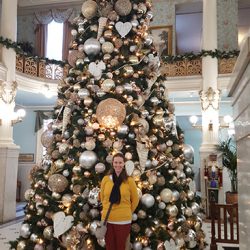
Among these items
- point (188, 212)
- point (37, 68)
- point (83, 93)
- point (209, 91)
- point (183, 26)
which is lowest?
point (188, 212)

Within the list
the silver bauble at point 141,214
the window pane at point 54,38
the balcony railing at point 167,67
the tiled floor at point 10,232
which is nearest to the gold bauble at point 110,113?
the silver bauble at point 141,214

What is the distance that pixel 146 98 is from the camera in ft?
12.0

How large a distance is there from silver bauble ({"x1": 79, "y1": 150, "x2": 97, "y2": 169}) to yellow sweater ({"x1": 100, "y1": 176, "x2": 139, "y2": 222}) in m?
0.40

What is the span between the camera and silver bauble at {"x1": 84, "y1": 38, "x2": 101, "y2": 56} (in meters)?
3.61

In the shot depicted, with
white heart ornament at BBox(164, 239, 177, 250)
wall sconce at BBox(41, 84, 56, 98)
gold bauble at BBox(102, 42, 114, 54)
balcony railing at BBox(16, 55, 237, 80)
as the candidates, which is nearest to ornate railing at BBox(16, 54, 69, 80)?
balcony railing at BBox(16, 55, 237, 80)

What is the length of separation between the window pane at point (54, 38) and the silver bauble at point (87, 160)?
9747 millimetres

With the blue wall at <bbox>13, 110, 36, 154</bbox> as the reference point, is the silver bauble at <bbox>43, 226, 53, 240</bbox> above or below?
below

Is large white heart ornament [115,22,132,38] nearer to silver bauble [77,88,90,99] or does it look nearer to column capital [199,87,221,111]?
silver bauble [77,88,90,99]

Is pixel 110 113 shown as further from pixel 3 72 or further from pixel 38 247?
pixel 3 72

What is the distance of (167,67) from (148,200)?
7089 mm

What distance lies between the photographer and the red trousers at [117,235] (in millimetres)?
2791

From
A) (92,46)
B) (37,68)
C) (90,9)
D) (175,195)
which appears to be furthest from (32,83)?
(175,195)

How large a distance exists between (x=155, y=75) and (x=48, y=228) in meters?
2.12

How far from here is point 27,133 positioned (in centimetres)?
1274
